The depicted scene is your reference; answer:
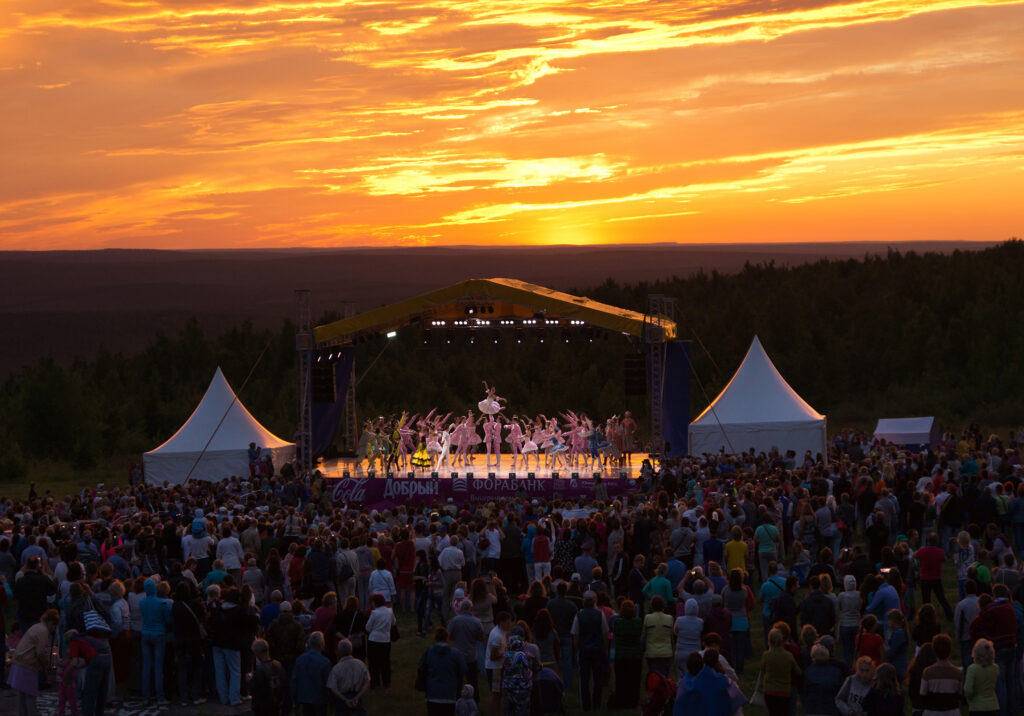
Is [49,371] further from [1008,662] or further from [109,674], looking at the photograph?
[1008,662]

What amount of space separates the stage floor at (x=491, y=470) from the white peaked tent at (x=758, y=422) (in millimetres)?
1676

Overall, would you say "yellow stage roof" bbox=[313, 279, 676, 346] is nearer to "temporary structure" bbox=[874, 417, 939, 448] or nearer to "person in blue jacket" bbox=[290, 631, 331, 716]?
"temporary structure" bbox=[874, 417, 939, 448]

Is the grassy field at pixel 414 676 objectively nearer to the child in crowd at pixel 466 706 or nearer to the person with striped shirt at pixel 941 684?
the child in crowd at pixel 466 706

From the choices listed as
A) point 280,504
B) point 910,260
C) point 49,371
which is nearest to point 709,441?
point 280,504

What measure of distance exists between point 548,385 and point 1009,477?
28.1 m

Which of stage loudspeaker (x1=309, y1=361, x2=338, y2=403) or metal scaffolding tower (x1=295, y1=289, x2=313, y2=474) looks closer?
metal scaffolding tower (x1=295, y1=289, x2=313, y2=474)

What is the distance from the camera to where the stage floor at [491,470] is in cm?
2453

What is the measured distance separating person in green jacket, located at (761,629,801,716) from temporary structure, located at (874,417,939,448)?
20341 mm

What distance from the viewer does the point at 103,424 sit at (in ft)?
129

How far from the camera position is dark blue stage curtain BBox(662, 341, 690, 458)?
83.6ft

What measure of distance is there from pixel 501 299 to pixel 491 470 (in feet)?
11.6

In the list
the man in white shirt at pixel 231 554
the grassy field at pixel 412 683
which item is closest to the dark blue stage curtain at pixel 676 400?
the grassy field at pixel 412 683

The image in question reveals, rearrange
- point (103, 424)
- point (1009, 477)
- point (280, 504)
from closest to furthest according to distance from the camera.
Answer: point (1009, 477) → point (280, 504) → point (103, 424)

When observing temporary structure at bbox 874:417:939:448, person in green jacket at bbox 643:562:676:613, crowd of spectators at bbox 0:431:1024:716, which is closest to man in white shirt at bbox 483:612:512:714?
crowd of spectators at bbox 0:431:1024:716
